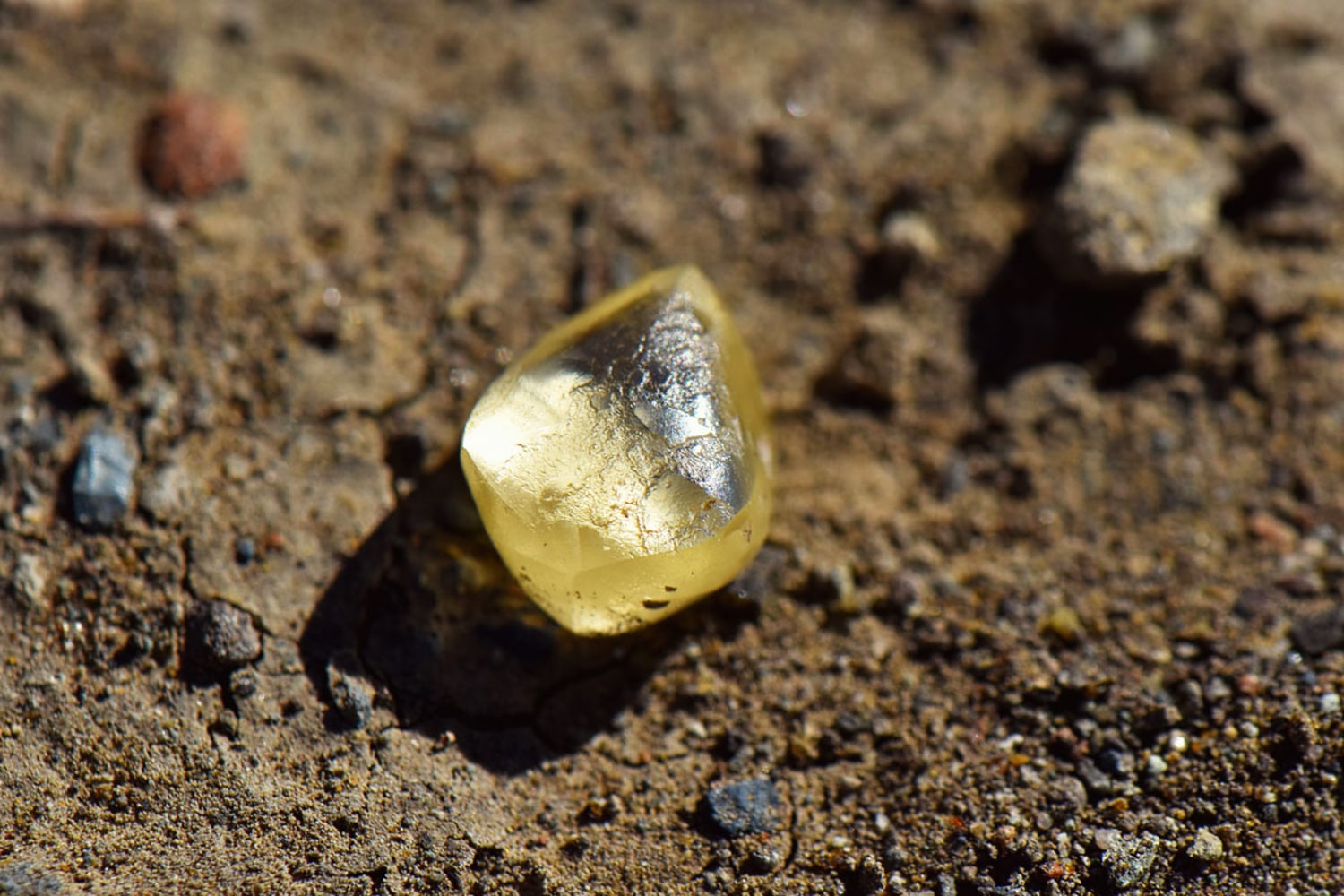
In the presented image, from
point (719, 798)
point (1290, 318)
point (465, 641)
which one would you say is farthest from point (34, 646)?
point (1290, 318)

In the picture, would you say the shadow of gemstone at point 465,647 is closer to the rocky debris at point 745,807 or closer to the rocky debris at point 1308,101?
the rocky debris at point 745,807

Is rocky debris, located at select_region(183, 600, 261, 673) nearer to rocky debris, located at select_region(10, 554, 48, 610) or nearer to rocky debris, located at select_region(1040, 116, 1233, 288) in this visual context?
rocky debris, located at select_region(10, 554, 48, 610)

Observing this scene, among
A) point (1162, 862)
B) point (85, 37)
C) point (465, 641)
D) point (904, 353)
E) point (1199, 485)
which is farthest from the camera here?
point (85, 37)

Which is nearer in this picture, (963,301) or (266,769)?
(266,769)

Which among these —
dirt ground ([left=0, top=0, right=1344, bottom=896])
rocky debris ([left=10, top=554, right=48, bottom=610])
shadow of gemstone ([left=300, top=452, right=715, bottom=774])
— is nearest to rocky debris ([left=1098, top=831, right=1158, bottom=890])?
dirt ground ([left=0, top=0, right=1344, bottom=896])

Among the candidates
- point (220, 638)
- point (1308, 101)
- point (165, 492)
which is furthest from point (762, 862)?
point (1308, 101)

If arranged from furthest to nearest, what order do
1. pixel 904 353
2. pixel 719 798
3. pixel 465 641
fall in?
1. pixel 904 353
2. pixel 465 641
3. pixel 719 798

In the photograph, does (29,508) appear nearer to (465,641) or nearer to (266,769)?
(266,769)

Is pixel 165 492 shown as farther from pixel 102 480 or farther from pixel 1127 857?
pixel 1127 857
